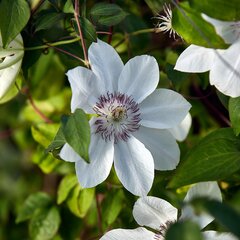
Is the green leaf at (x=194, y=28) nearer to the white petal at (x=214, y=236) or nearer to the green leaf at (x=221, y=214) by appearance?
the white petal at (x=214, y=236)

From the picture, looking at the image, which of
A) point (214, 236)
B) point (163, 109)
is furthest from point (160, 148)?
point (214, 236)

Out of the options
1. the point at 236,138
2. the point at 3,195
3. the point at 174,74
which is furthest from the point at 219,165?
the point at 3,195

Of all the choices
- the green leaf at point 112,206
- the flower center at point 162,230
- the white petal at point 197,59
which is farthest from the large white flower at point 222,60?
the green leaf at point 112,206

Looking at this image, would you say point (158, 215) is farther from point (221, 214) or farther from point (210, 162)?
point (221, 214)

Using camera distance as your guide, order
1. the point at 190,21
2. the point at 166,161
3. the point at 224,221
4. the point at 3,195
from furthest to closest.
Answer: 1. the point at 3,195
2. the point at 166,161
3. the point at 190,21
4. the point at 224,221

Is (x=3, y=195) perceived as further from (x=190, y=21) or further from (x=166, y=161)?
(x=190, y=21)

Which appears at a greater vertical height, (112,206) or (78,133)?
(78,133)

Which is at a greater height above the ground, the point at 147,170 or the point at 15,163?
the point at 147,170
